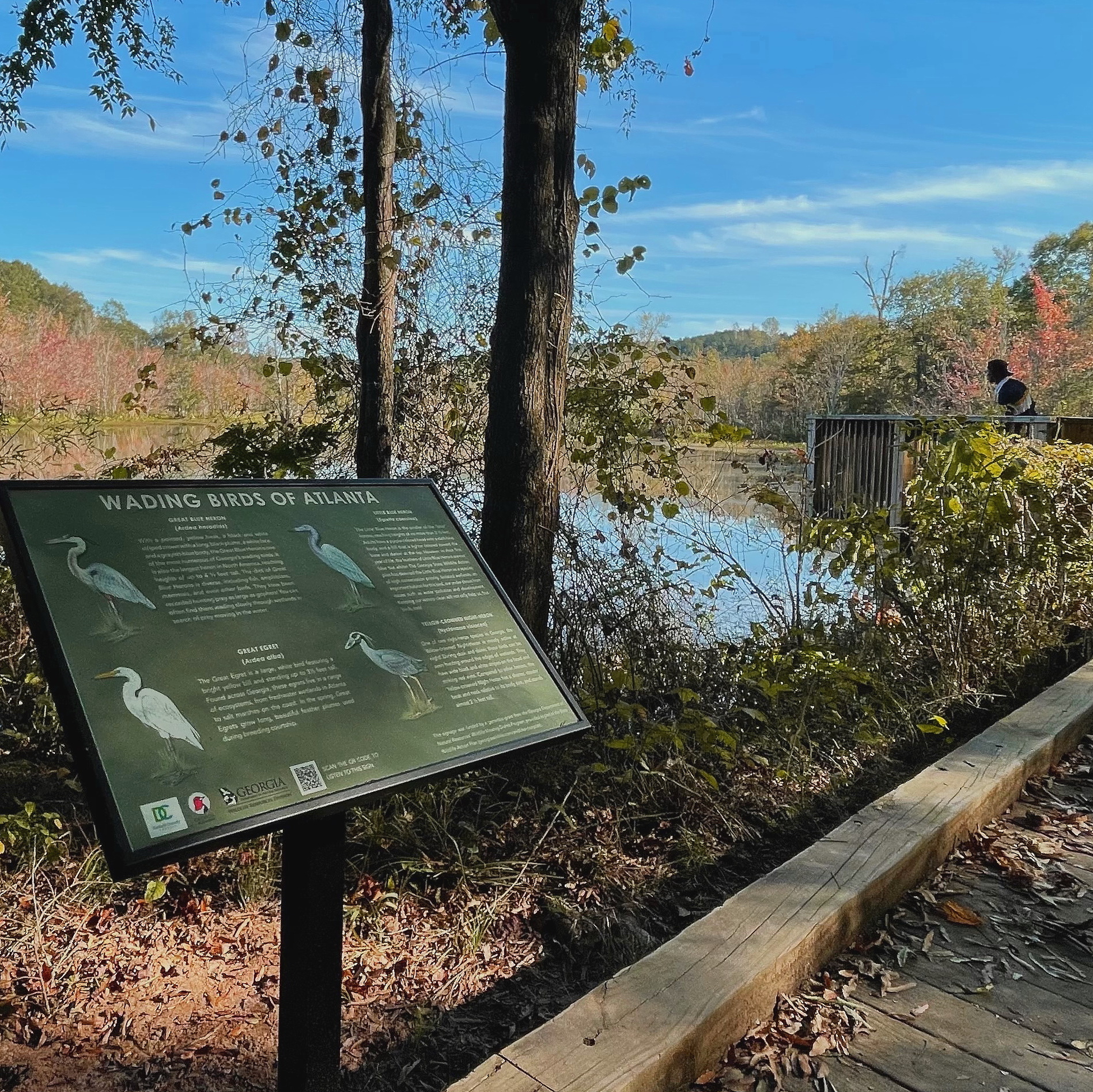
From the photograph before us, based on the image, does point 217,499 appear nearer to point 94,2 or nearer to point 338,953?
point 338,953

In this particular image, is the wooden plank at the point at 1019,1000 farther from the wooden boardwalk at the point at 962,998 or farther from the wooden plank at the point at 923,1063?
the wooden plank at the point at 923,1063

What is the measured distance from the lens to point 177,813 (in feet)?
4.26

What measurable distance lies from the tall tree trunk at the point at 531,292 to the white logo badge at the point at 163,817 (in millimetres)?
1975

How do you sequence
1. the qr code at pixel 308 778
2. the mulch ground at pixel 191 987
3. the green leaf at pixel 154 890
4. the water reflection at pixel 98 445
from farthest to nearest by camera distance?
the water reflection at pixel 98 445 < the green leaf at pixel 154 890 < the mulch ground at pixel 191 987 < the qr code at pixel 308 778

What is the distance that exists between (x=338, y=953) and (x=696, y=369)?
3.45m

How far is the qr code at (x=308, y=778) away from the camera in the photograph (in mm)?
1436

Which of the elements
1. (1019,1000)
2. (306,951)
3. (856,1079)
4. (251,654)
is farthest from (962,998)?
(251,654)

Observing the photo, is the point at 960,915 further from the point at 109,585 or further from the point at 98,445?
the point at 98,445

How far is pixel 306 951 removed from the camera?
152 cm

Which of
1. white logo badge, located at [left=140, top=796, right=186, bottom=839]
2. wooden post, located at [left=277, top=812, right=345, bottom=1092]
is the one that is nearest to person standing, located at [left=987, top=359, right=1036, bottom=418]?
wooden post, located at [left=277, top=812, right=345, bottom=1092]

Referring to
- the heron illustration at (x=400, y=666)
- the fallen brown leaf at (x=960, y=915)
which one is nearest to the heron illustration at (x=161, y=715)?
the heron illustration at (x=400, y=666)

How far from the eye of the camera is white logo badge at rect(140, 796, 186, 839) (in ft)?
4.16

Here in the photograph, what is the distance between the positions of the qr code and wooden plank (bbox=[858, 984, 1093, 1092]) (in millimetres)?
1587

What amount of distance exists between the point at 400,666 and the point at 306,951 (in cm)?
54
